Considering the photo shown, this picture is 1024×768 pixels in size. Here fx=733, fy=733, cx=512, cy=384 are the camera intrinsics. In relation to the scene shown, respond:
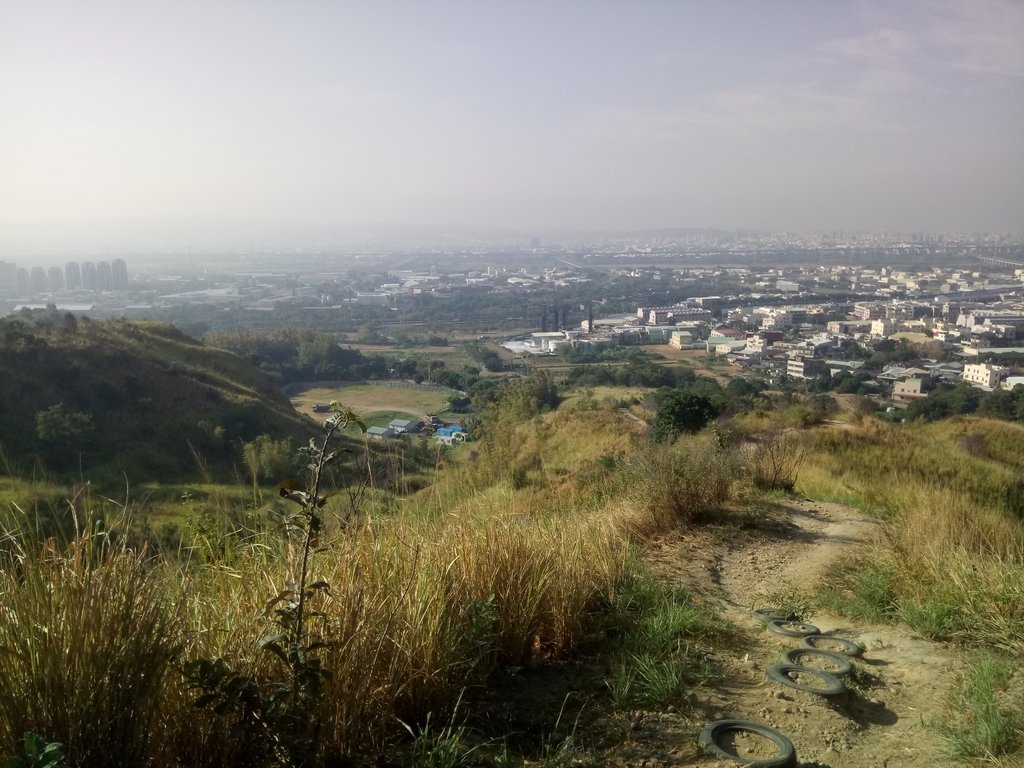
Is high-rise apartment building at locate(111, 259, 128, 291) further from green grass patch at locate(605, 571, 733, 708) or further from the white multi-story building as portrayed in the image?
green grass patch at locate(605, 571, 733, 708)

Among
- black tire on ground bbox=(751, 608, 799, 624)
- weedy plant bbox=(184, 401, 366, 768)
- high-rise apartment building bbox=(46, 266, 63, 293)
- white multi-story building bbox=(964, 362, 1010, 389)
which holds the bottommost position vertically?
white multi-story building bbox=(964, 362, 1010, 389)

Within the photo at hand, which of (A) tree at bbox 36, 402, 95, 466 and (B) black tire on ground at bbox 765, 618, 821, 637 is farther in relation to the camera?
(A) tree at bbox 36, 402, 95, 466

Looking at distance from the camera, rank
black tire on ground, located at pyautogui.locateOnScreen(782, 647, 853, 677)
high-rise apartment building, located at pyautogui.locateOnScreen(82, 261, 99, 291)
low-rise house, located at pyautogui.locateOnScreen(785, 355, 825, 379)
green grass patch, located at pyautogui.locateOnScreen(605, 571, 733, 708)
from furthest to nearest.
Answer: high-rise apartment building, located at pyautogui.locateOnScreen(82, 261, 99, 291)
low-rise house, located at pyautogui.locateOnScreen(785, 355, 825, 379)
black tire on ground, located at pyautogui.locateOnScreen(782, 647, 853, 677)
green grass patch, located at pyautogui.locateOnScreen(605, 571, 733, 708)

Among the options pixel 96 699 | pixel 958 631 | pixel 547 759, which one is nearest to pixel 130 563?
pixel 96 699

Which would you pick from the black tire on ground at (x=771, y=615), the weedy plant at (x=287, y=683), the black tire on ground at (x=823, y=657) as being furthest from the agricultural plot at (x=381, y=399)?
the weedy plant at (x=287, y=683)

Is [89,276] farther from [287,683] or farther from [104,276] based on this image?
[287,683]

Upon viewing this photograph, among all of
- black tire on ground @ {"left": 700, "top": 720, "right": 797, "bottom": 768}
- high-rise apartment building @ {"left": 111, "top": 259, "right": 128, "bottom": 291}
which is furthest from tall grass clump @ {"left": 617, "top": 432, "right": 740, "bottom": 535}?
high-rise apartment building @ {"left": 111, "top": 259, "right": 128, "bottom": 291}
